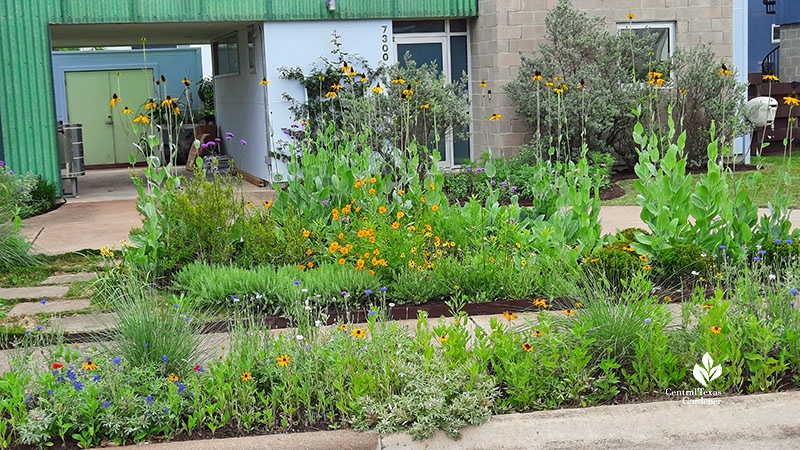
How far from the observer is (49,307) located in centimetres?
642

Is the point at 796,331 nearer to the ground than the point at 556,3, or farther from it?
nearer to the ground

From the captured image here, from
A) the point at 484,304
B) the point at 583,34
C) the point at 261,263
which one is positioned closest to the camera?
the point at 484,304

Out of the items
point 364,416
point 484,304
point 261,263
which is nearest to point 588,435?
point 364,416

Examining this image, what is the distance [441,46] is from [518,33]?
4.68 feet

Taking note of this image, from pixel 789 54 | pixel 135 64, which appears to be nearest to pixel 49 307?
pixel 135 64

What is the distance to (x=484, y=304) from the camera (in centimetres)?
602

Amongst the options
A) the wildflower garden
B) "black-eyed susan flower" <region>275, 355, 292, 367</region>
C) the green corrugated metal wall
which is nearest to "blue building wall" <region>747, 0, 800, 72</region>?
the green corrugated metal wall

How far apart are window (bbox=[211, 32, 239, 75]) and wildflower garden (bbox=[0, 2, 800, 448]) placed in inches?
270

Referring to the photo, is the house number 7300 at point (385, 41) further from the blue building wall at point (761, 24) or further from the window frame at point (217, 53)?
the blue building wall at point (761, 24)

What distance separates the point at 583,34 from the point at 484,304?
8707 millimetres

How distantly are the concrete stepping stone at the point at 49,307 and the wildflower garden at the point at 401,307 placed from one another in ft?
0.57

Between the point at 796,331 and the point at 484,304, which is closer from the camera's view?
the point at 796,331

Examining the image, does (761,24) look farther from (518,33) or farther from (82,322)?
(82,322)

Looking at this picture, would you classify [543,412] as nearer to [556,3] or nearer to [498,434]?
[498,434]
